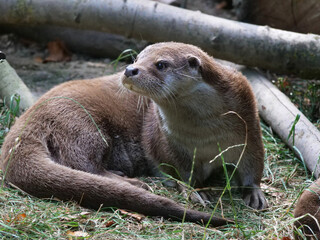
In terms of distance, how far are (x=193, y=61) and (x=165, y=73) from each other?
7.2 inches

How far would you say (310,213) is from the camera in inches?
101

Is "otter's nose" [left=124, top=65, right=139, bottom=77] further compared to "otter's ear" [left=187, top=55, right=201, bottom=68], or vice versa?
"otter's ear" [left=187, top=55, right=201, bottom=68]

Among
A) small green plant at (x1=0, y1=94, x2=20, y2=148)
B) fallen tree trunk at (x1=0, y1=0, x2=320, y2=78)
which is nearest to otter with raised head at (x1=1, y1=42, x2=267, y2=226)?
small green plant at (x1=0, y1=94, x2=20, y2=148)

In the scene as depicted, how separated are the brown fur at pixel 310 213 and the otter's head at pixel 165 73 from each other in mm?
918

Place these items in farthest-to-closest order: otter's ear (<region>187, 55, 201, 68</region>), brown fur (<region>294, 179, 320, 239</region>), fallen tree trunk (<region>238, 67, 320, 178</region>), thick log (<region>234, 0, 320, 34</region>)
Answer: thick log (<region>234, 0, 320, 34</region>)
fallen tree trunk (<region>238, 67, 320, 178</region>)
otter's ear (<region>187, 55, 201, 68</region>)
brown fur (<region>294, 179, 320, 239</region>)

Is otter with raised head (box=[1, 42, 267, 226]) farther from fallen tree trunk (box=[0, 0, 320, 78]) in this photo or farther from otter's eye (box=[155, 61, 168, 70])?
fallen tree trunk (box=[0, 0, 320, 78])

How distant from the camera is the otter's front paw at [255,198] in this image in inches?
125

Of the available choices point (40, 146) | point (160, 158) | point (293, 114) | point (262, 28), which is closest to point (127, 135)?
point (160, 158)

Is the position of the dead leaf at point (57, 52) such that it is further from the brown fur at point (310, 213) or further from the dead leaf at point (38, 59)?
the brown fur at point (310, 213)

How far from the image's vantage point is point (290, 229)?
2725 mm

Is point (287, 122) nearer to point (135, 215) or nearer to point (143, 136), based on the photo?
point (143, 136)

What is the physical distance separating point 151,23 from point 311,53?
4.72ft

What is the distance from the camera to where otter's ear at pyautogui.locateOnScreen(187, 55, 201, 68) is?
3055 millimetres

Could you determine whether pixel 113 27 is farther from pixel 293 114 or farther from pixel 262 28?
pixel 293 114
